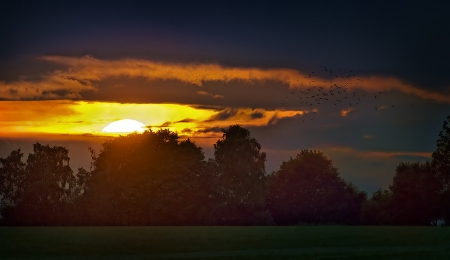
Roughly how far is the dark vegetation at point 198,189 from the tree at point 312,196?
17 centimetres

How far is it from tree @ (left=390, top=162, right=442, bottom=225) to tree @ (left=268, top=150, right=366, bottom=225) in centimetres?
806

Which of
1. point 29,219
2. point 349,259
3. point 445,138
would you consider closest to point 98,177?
point 29,219

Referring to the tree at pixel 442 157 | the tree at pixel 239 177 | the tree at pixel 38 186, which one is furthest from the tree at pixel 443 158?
the tree at pixel 38 186

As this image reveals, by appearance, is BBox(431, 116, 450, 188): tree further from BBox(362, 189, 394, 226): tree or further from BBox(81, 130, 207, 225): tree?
BBox(81, 130, 207, 225): tree

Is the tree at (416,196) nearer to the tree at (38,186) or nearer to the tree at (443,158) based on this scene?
the tree at (443,158)

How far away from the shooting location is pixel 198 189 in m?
101

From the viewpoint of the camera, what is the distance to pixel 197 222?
9938cm

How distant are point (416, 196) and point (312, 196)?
17616mm

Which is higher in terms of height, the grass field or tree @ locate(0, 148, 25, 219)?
tree @ locate(0, 148, 25, 219)

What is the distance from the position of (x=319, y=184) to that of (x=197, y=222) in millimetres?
27121

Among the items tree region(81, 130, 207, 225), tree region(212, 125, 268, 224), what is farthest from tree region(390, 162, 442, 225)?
tree region(81, 130, 207, 225)

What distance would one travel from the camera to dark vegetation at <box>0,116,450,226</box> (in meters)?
97.3

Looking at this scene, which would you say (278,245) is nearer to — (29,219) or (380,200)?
(29,219)

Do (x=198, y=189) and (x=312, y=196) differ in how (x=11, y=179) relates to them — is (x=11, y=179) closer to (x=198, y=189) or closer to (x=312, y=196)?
(x=198, y=189)
